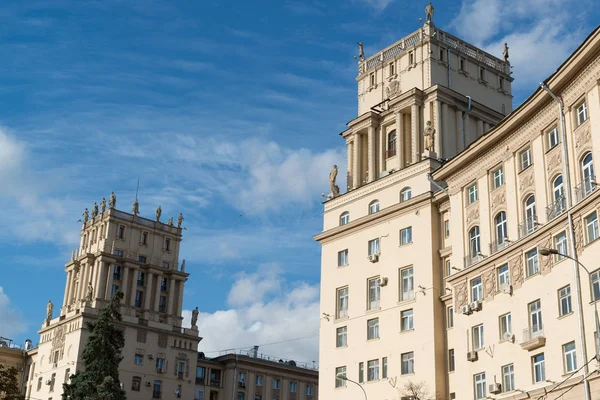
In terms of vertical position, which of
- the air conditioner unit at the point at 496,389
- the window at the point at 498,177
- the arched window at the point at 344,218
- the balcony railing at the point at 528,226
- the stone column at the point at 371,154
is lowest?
the air conditioner unit at the point at 496,389

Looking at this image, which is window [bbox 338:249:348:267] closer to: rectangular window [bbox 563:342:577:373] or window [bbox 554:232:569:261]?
window [bbox 554:232:569:261]

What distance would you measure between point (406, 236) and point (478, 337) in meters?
11.4

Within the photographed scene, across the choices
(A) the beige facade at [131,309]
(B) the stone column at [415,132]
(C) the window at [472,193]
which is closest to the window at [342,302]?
(B) the stone column at [415,132]

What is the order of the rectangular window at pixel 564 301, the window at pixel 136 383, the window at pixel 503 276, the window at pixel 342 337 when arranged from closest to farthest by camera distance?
the rectangular window at pixel 564 301, the window at pixel 503 276, the window at pixel 342 337, the window at pixel 136 383

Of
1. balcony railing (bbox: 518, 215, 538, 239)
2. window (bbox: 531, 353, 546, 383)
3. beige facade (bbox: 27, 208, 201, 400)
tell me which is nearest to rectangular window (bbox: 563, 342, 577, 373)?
window (bbox: 531, 353, 546, 383)

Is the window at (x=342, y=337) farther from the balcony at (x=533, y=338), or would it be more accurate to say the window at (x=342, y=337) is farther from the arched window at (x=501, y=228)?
the balcony at (x=533, y=338)

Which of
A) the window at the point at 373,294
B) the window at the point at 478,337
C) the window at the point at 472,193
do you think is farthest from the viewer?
the window at the point at 373,294

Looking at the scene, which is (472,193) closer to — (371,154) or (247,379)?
(371,154)

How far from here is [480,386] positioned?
39.8 meters

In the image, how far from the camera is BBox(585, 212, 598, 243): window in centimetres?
3272

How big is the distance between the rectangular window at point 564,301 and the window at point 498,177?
8146 millimetres

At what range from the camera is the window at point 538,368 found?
35188 mm

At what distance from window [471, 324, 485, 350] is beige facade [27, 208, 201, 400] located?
53.3 metres

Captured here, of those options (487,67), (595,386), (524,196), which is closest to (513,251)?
(524,196)
